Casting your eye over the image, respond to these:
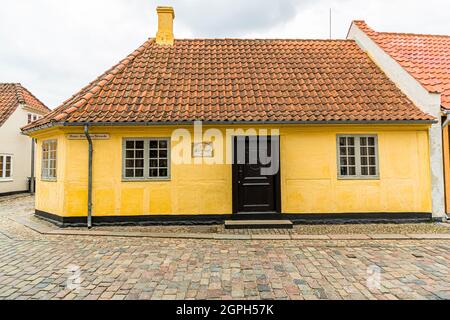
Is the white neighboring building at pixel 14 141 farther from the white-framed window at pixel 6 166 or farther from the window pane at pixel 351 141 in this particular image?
the window pane at pixel 351 141

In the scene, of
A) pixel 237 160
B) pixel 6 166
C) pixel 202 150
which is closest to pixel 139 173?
pixel 202 150

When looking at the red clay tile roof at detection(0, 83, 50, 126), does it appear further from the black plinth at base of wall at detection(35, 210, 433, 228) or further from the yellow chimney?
the black plinth at base of wall at detection(35, 210, 433, 228)

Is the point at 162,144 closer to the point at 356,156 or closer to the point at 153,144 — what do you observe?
the point at 153,144

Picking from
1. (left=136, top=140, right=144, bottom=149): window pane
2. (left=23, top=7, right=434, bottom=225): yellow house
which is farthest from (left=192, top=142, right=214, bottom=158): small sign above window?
(left=136, top=140, right=144, bottom=149): window pane

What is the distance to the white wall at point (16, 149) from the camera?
52.3ft

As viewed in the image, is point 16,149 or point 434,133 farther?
point 16,149

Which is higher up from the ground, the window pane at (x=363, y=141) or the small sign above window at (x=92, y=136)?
the small sign above window at (x=92, y=136)

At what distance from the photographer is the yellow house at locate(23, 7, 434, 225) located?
8.00m

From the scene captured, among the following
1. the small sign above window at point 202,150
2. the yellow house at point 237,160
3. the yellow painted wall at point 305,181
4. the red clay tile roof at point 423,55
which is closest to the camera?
the yellow house at point 237,160

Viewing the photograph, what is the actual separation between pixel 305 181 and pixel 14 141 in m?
16.9

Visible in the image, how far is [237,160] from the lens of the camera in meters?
8.16

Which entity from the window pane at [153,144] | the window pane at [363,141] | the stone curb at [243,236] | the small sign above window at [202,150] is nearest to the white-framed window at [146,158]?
the window pane at [153,144]

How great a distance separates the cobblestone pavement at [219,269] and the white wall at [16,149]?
11756 millimetres

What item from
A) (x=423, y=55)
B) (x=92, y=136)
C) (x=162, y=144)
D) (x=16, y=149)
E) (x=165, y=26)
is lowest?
(x=162, y=144)
